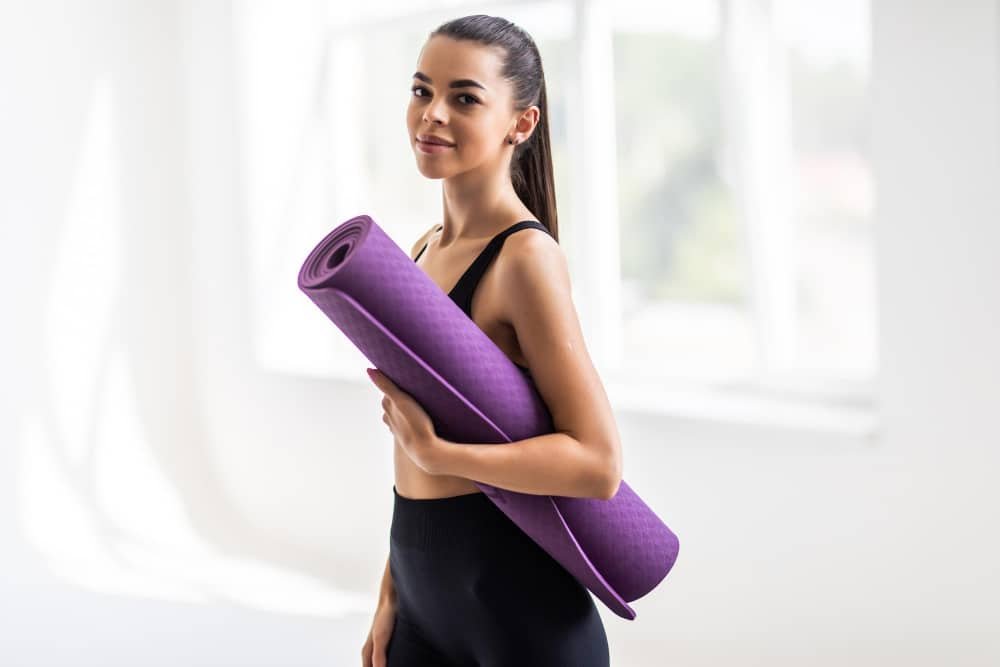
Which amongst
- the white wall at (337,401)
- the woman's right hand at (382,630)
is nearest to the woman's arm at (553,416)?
the woman's right hand at (382,630)

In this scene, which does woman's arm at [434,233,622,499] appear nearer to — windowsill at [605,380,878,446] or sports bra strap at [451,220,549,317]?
sports bra strap at [451,220,549,317]

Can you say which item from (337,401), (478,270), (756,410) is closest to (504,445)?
(478,270)

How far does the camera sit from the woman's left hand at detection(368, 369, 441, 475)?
3.95 ft

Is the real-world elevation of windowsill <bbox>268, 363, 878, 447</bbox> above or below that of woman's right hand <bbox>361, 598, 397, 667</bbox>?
above

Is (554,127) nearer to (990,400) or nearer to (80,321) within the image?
(990,400)

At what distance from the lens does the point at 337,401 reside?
4.06 m

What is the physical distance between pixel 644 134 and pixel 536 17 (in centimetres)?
54

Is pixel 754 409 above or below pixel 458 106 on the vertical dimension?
below

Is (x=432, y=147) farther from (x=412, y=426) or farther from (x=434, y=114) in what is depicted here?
(x=412, y=426)

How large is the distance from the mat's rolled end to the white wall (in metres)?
1.67

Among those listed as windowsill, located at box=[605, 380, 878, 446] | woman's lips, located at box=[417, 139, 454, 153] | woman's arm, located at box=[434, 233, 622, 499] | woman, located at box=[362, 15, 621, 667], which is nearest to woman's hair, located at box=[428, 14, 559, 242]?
woman, located at box=[362, 15, 621, 667]

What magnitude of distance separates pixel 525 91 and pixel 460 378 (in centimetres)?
37

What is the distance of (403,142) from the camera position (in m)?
4.32

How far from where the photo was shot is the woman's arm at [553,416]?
3.90 feet
